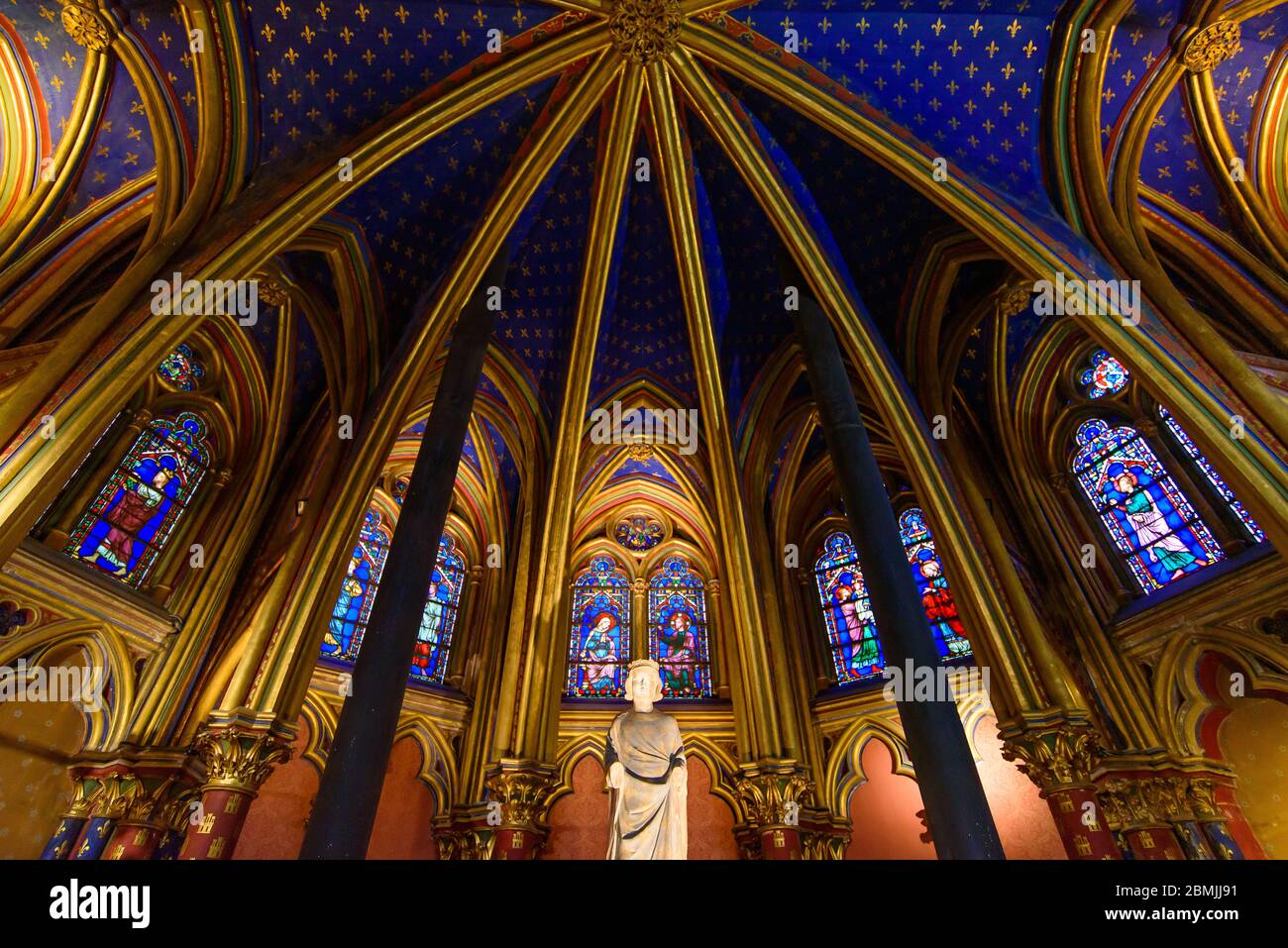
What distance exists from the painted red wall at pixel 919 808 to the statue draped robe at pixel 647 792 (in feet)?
22.3

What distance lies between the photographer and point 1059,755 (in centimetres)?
694

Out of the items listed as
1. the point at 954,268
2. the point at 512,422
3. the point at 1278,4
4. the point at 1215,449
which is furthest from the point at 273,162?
the point at 1278,4

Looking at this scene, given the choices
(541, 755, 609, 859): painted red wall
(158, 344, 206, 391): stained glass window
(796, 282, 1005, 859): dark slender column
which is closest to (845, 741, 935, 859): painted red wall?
(541, 755, 609, 859): painted red wall

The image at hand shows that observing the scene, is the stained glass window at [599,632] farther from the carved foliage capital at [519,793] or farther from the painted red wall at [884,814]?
the painted red wall at [884,814]

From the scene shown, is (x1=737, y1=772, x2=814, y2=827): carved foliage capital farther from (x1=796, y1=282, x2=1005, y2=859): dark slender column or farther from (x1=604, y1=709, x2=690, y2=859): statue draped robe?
(x1=604, y1=709, x2=690, y2=859): statue draped robe

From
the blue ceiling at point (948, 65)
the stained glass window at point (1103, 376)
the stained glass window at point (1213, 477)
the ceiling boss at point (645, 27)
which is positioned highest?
the ceiling boss at point (645, 27)

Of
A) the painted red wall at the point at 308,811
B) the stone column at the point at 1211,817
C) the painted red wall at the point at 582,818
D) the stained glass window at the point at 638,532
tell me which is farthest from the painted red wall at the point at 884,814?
the painted red wall at the point at 308,811

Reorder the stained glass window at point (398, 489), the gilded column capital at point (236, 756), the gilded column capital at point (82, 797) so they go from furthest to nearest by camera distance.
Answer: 1. the stained glass window at point (398, 489)
2. the gilded column capital at point (82, 797)
3. the gilded column capital at point (236, 756)

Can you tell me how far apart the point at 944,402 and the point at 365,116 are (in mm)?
9274

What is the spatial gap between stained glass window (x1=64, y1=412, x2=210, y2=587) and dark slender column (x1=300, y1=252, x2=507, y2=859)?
4265 millimetres

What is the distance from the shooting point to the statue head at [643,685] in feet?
14.6

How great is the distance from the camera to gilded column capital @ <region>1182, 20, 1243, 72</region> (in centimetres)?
764

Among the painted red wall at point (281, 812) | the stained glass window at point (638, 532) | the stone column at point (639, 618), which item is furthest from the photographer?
the stained glass window at point (638, 532)

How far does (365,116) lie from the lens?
30.3 ft
